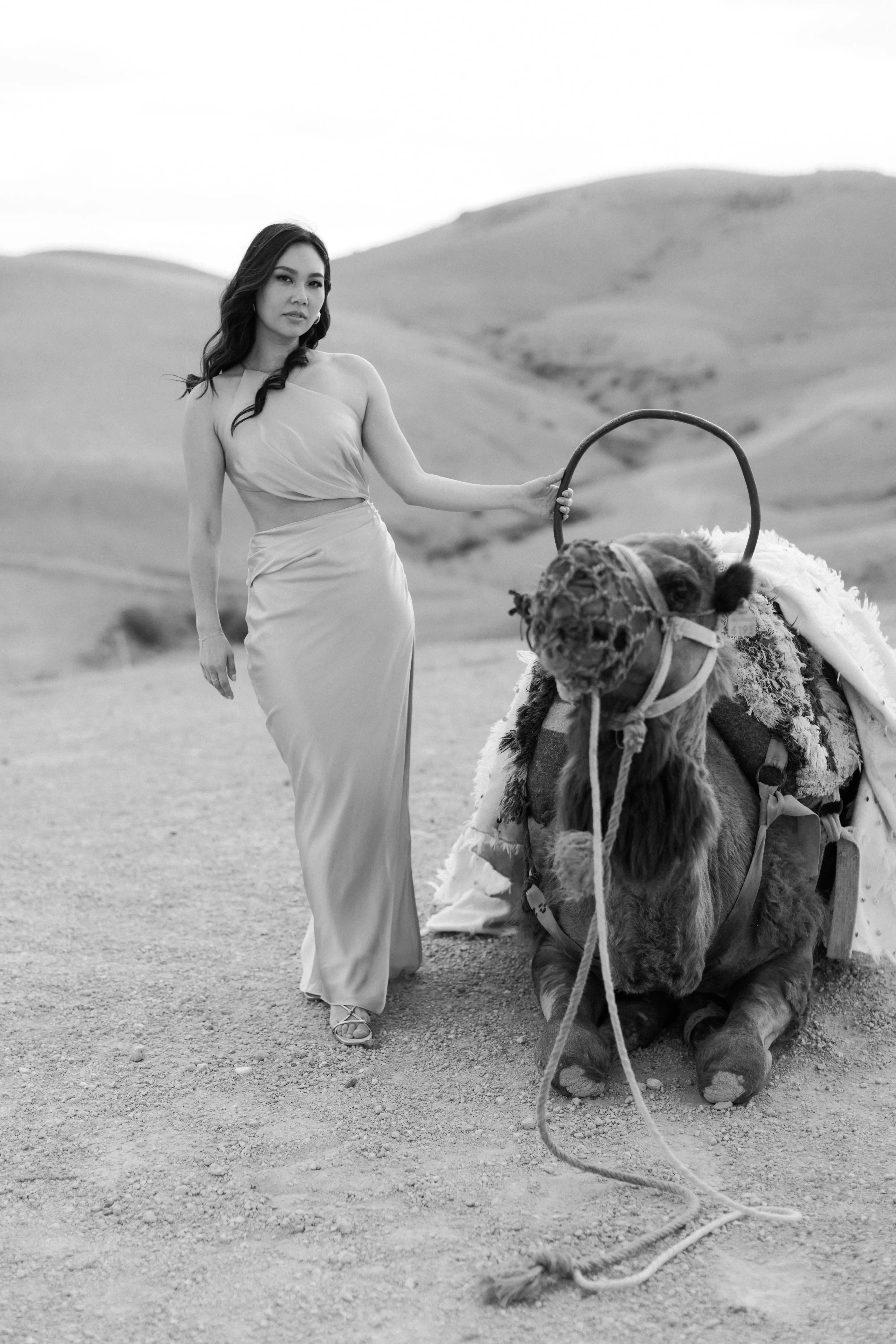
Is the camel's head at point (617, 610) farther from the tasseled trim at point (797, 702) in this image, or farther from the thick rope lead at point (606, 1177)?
the tasseled trim at point (797, 702)

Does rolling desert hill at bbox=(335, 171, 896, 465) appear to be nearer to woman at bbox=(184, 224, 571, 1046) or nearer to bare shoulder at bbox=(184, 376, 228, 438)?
woman at bbox=(184, 224, 571, 1046)

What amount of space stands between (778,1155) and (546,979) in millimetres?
731

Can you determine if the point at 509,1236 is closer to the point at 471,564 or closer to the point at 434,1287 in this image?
the point at 434,1287

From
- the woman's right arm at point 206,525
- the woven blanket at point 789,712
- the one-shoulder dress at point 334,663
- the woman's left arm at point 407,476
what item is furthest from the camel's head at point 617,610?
the woman's right arm at point 206,525

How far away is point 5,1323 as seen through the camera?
2.18 meters

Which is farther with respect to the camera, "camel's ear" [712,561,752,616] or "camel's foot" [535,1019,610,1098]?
"camel's foot" [535,1019,610,1098]

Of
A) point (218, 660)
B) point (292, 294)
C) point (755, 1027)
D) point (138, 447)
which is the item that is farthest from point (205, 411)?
point (138, 447)

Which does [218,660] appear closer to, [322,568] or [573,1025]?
[322,568]

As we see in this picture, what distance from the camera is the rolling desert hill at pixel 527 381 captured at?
1156cm

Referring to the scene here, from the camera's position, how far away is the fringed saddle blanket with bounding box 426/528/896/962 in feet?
10.2

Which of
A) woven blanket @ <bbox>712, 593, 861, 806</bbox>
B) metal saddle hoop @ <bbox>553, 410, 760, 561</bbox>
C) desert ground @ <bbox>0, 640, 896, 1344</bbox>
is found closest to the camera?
desert ground @ <bbox>0, 640, 896, 1344</bbox>

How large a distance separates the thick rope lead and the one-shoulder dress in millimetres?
890

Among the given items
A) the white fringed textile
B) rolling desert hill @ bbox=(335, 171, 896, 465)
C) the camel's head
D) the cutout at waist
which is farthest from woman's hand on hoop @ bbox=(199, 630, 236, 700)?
rolling desert hill @ bbox=(335, 171, 896, 465)

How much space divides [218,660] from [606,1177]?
5.54ft
